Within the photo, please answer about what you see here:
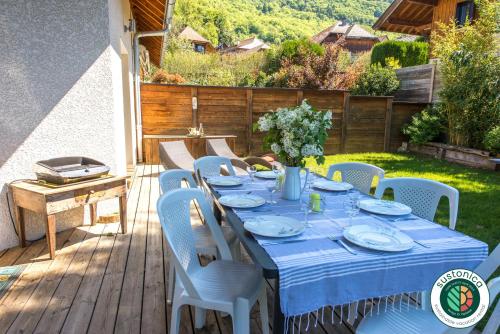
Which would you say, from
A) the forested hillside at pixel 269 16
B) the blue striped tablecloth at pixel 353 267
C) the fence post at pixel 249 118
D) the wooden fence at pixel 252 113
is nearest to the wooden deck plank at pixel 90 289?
the blue striped tablecloth at pixel 353 267

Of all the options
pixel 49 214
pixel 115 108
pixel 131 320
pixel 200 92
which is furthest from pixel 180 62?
pixel 131 320

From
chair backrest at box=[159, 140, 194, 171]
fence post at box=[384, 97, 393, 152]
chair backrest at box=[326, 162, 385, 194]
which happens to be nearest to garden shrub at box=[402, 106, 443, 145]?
fence post at box=[384, 97, 393, 152]

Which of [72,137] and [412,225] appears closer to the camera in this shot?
[412,225]

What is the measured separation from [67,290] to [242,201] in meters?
1.42

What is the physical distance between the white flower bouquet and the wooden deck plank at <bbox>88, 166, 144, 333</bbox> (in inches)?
56.7

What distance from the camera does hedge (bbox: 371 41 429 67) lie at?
12.9m

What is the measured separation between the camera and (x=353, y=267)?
1332 millimetres

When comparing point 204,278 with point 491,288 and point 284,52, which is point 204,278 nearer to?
point 491,288

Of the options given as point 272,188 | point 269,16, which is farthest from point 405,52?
point 269,16

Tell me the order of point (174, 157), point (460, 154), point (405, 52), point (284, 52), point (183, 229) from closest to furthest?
point (183, 229) → point (174, 157) → point (460, 154) → point (405, 52) → point (284, 52)

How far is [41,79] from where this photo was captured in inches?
126

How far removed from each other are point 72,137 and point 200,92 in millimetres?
4548

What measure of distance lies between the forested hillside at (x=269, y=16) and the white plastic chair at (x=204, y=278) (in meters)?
35.7

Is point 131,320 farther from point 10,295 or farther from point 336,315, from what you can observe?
point 336,315
